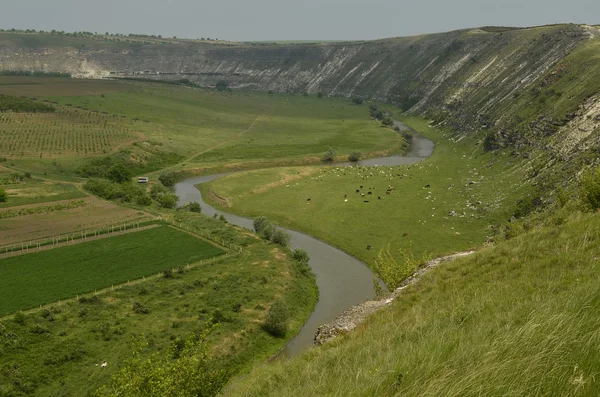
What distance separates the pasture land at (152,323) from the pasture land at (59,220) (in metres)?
14.6

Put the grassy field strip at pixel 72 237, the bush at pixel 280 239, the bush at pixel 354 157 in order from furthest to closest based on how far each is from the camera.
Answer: the bush at pixel 354 157
the bush at pixel 280 239
the grassy field strip at pixel 72 237

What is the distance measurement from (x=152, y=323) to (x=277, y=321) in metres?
12.2

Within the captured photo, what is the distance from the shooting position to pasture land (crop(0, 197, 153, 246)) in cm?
6056

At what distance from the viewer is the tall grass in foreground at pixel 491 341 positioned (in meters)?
7.74

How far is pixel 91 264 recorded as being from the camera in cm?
5288

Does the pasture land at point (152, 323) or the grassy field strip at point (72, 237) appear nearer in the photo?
the pasture land at point (152, 323)

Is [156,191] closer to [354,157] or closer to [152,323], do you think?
[152,323]

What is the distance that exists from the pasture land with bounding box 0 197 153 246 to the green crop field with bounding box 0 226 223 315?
5725 millimetres

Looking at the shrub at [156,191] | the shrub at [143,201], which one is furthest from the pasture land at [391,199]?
the shrub at [143,201]

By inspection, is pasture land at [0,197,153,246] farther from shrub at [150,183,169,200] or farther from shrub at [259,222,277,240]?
shrub at [259,222,277,240]

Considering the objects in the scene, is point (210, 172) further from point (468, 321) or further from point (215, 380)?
point (468, 321)

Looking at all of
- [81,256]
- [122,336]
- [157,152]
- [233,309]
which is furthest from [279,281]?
[157,152]

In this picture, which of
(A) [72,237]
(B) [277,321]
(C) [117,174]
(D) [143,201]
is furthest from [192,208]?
(B) [277,321]

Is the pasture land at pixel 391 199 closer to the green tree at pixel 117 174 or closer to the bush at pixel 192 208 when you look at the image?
the bush at pixel 192 208
